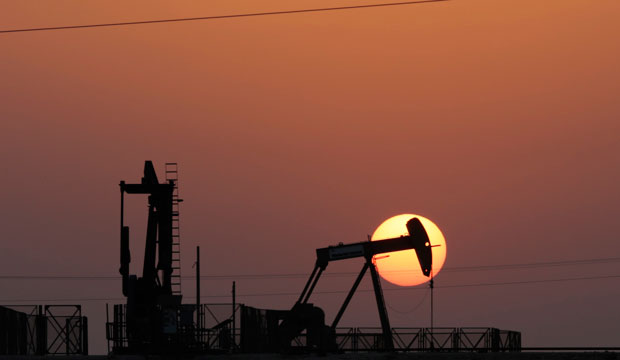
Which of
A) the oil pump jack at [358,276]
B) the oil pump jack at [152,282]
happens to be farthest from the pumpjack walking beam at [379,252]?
the oil pump jack at [152,282]

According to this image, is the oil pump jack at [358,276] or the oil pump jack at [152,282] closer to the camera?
the oil pump jack at [152,282]

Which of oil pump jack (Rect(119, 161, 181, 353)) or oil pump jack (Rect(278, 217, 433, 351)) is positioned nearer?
oil pump jack (Rect(119, 161, 181, 353))

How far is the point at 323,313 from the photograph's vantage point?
43.8m

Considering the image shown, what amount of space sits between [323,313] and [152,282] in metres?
7.28

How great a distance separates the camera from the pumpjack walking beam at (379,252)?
4456 centimetres

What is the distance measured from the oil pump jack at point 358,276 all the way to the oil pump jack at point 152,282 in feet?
17.1

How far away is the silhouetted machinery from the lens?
4300cm

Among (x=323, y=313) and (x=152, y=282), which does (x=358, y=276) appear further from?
(x=152, y=282)

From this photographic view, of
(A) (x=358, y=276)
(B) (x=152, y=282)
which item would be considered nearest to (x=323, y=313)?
(A) (x=358, y=276)

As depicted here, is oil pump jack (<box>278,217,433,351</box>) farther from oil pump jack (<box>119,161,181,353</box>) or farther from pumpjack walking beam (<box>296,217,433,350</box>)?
oil pump jack (<box>119,161,181,353</box>)

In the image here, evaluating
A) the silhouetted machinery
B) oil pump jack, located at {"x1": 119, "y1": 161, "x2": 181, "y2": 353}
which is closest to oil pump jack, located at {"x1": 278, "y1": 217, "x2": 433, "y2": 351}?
the silhouetted machinery

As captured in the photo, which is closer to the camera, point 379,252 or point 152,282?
point 152,282

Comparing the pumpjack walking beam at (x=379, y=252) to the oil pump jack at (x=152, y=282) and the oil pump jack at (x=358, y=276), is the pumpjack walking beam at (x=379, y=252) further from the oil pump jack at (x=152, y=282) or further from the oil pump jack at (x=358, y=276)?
the oil pump jack at (x=152, y=282)

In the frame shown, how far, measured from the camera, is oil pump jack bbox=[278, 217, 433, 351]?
43125 millimetres
